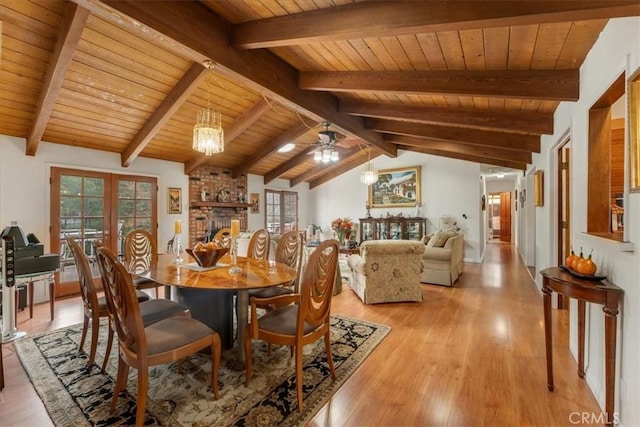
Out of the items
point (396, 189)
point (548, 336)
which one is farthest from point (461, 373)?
point (396, 189)

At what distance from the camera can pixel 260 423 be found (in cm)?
171

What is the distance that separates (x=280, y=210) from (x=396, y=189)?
3.38 meters

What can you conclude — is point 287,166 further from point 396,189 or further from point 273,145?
point 396,189

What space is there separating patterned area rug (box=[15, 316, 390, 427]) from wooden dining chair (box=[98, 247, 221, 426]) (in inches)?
6.0

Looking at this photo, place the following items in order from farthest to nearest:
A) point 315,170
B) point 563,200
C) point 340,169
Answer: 1. point 340,169
2. point 315,170
3. point 563,200

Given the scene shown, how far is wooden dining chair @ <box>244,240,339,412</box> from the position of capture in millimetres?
1868

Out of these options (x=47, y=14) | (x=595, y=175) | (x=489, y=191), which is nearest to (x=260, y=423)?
(x=595, y=175)

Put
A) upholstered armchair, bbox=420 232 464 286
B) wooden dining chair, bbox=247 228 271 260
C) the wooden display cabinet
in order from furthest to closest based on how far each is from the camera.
Answer: the wooden display cabinet
upholstered armchair, bbox=420 232 464 286
wooden dining chair, bbox=247 228 271 260

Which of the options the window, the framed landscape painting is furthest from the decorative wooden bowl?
the framed landscape painting

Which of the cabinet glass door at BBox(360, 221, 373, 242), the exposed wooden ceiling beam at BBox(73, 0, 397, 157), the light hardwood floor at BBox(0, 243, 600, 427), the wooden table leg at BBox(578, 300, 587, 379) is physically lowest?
the light hardwood floor at BBox(0, 243, 600, 427)

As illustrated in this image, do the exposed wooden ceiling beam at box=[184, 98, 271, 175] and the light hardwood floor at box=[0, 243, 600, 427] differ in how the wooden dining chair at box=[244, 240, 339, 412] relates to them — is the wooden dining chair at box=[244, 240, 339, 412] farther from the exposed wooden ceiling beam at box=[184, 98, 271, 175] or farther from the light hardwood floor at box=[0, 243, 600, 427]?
the exposed wooden ceiling beam at box=[184, 98, 271, 175]

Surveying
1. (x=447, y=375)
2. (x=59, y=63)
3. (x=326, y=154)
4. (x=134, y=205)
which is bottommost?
(x=447, y=375)

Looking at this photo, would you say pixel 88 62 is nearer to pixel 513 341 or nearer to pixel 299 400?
pixel 299 400

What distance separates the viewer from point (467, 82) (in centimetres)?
267
